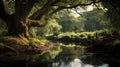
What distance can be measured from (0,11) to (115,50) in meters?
15.6

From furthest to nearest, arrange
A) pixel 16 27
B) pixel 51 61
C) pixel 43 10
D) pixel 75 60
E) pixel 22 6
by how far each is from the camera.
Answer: pixel 43 10 → pixel 16 27 → pixel 22 6 → pixel 75 60 → pixel 51 61

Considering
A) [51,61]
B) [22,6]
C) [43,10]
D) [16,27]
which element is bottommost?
[51,61]

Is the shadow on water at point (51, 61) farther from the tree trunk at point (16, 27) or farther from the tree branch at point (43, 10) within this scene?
the tree branch at point (43, 10)

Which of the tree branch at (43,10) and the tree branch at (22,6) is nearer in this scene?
the tree branch at (22,6)

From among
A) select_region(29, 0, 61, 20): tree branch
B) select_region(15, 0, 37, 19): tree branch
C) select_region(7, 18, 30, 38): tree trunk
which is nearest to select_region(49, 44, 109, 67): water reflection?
select_region(7, 18, 30, 38): tree trunk

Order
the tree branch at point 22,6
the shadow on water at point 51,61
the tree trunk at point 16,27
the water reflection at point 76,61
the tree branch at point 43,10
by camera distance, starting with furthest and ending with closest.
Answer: the tree branch at point 43,10 → the tree trunk at point 16,27 → the tree branch at point 22,6 → the water reflection at point 76,61 → the shadow on water at point 51,61

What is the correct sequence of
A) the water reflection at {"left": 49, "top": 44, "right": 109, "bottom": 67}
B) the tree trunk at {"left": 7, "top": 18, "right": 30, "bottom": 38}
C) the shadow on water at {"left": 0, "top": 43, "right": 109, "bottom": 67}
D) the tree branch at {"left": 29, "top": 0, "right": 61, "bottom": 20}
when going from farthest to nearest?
the tree branch at {"left": 29, "top": 0, "right": 61, "bottom": 20} < the tree trunk at {"left": 7, "top": 18, "right": 30, "bottom": 38} < the water reflection at {"left": 49, "top": 44, "right": 109, "bottom": 67} < the shadow on water at {"left": 0, "top": 43, "right": 109, "bottom": 67}

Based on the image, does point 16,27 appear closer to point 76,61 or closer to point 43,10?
point 43,10

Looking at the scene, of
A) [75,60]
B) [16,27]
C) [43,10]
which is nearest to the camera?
[75,60]

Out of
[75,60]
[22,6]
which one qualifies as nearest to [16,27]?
[22,6]

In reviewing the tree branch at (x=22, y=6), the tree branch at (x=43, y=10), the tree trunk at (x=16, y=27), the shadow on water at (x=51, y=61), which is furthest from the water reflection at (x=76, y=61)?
the tree branch at (x=43, y=10)

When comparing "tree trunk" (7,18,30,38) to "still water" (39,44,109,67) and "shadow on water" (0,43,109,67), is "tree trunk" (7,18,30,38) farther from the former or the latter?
"shadow on water" (0,43,109,67)

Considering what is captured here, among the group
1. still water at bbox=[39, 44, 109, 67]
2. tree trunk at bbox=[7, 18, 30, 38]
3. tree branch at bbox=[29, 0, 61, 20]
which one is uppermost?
tree branch at bbox=[29, 0, 61, 20]

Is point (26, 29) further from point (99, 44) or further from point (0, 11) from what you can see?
point (99, 44)
